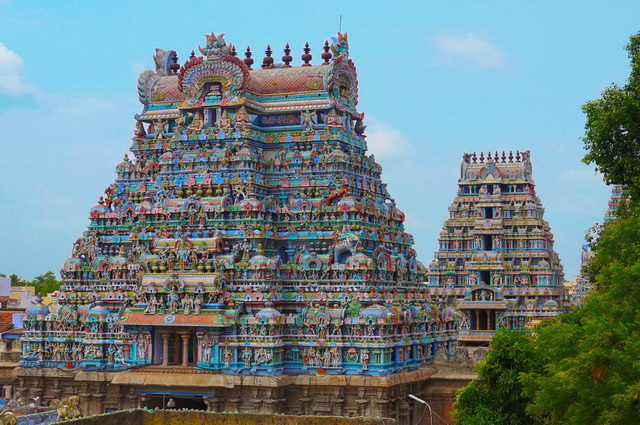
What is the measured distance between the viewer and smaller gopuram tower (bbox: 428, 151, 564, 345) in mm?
70438

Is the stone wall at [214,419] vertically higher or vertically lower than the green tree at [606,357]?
lower

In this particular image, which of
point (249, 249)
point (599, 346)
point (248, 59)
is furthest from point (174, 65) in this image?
point (599, 346)

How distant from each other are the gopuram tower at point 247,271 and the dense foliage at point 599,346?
24.7 ft

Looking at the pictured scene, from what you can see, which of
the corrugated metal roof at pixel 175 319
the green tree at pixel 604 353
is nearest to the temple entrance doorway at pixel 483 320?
the corrugated metal roof at pixel 175 319

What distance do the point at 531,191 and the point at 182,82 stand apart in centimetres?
3253

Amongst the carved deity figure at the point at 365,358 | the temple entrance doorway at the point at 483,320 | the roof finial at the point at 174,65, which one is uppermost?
the roof finial at the point at 174,65

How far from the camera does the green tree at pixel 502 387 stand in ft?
116

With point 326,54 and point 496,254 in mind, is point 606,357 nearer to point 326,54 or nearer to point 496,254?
point 326,54

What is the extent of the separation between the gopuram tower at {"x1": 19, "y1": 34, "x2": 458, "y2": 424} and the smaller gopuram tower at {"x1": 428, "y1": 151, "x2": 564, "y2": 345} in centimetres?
2004

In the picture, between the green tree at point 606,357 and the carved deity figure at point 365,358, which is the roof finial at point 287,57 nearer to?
the carved deity figure at point 365,358

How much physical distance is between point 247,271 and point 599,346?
803 inches

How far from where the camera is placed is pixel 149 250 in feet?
152

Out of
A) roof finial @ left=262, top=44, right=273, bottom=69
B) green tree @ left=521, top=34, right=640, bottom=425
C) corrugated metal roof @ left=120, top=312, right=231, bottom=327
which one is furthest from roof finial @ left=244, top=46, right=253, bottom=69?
green tree @ left=521, top=34, right=640, bottom=425

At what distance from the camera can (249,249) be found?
44688 mm
